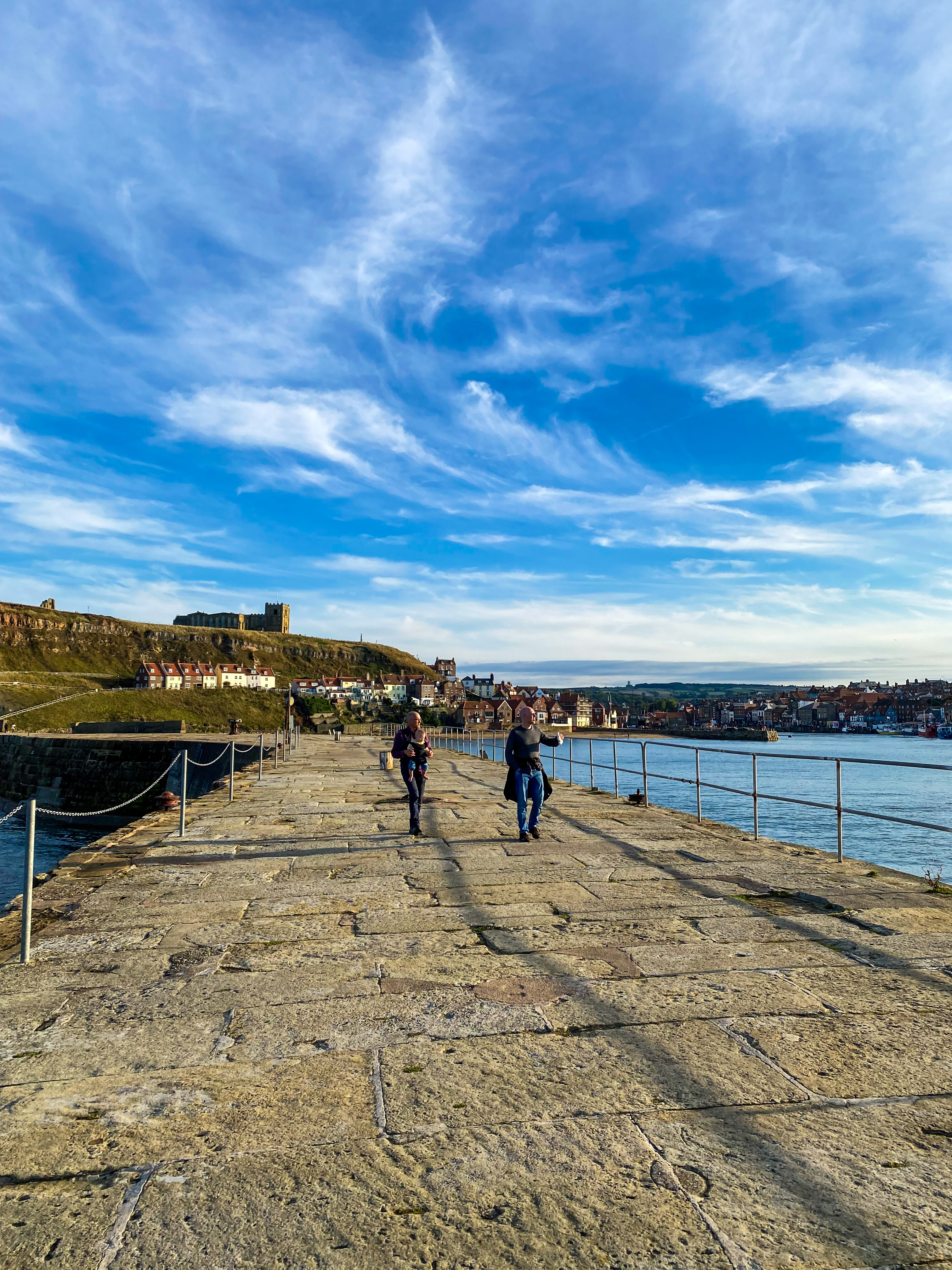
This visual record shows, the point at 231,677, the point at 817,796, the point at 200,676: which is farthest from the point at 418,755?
the point at 231,677

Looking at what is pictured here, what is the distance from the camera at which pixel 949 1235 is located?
2166 millimetres

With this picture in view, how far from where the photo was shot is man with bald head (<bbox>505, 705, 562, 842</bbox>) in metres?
8.74

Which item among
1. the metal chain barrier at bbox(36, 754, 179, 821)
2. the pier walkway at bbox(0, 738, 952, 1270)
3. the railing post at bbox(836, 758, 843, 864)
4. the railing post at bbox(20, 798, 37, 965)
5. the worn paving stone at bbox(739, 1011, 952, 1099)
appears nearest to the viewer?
the pier walkway at bbox(0, 738, 952, 1270)

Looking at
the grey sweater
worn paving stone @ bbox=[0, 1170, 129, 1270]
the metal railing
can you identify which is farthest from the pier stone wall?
worn paving stone @ bbox=[0, 1170, 129, 1270]

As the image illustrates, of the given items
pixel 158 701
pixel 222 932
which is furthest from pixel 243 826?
pixel 158 701

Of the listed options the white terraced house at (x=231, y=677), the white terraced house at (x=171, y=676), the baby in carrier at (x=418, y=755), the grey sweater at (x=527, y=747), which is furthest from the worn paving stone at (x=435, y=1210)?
the white terraced house at (x=231, y=677)

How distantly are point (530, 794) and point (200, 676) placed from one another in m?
145

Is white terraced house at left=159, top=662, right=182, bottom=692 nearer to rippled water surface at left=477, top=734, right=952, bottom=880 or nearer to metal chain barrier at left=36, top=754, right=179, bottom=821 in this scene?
rippled water surface at left=477, top=734, right=952, bottom=880

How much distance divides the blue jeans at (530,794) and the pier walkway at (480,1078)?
2.22 m

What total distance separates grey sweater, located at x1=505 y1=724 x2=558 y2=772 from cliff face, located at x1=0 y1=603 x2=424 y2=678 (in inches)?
5496

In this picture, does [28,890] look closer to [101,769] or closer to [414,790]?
[414,790]

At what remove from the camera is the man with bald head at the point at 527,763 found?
8742 millimetres

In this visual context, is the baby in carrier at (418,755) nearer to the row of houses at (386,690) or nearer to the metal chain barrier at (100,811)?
the metal chain barrier at (100,811)

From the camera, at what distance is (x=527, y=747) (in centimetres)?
875
